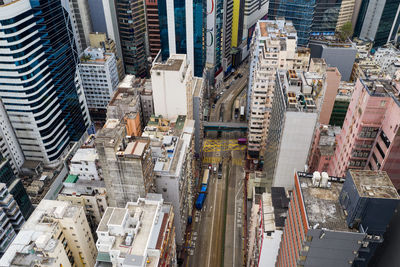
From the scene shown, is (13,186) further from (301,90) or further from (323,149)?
(323,149)

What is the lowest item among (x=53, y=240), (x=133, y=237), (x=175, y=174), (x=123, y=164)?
(x=53, y=240)

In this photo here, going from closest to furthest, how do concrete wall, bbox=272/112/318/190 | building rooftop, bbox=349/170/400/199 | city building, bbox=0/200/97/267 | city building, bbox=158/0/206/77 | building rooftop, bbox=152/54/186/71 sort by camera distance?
building rooftop, bbox=349/170/400/199, city building, bbox=0/200/97/267, concrete wall, bbox=272/112/318/190, building rooftop, bbox=152/54/186/71, city building, bbox=158/0/206/77

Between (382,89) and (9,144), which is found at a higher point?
(382,89)

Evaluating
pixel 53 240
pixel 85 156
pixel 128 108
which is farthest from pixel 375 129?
pixel 128 108

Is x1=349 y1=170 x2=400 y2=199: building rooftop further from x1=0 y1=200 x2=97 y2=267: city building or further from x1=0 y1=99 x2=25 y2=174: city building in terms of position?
x1=0 y1=99 x2=25 y2=174: city building

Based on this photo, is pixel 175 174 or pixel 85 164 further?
pixel 85 164

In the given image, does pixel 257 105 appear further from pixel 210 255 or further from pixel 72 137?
pixel 72 137

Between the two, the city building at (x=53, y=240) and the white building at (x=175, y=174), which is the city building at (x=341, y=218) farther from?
the city building at (x=53, y=240)

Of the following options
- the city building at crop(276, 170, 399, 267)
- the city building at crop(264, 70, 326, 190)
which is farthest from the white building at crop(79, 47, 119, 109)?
the city building at crop(276, 170, 399, 267)
